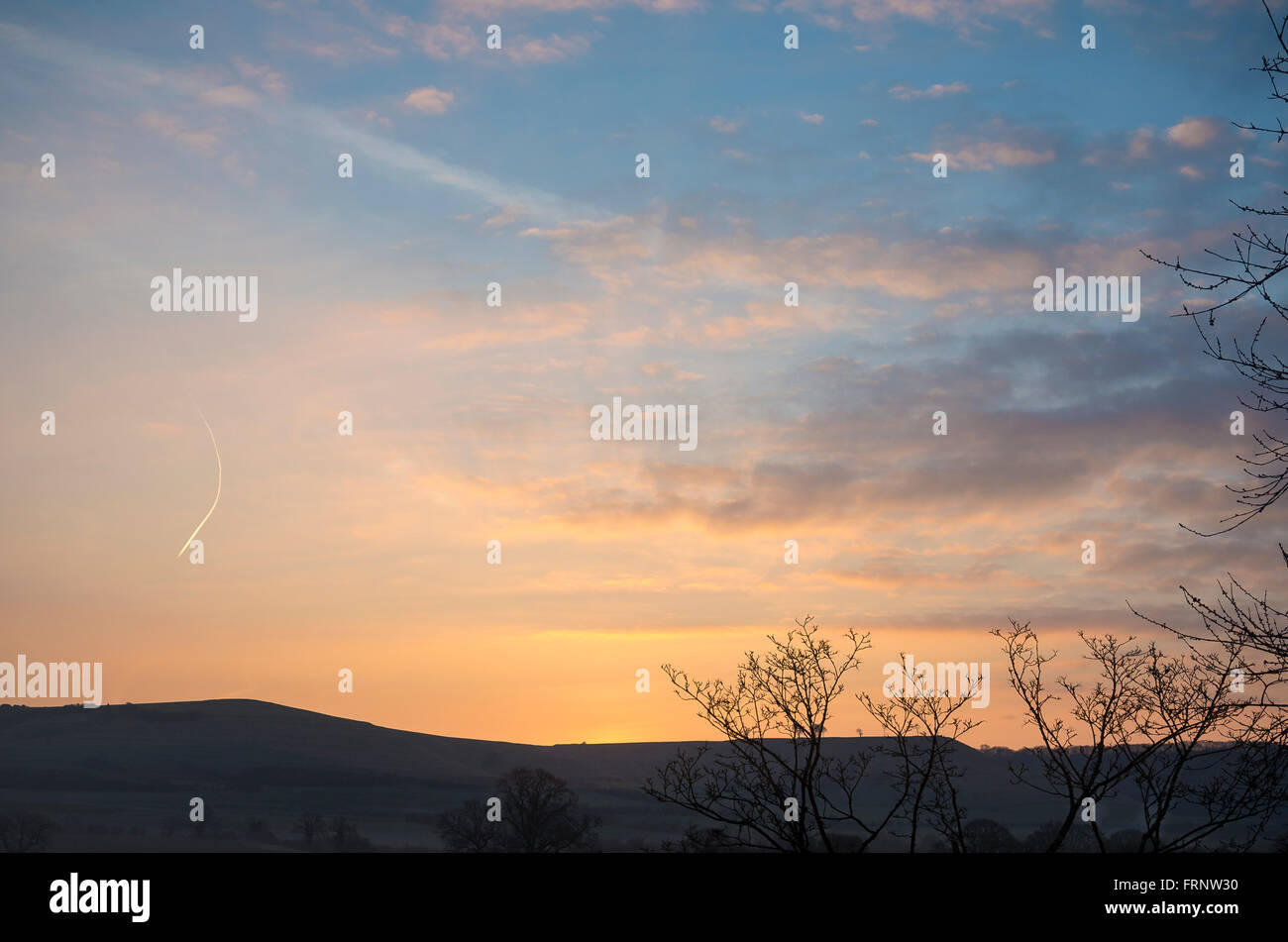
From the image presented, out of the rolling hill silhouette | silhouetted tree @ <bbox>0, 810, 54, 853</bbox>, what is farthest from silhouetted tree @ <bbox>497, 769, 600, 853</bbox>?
silhouetted tree @ <bbox>0, 810, 54, 853</bbox>

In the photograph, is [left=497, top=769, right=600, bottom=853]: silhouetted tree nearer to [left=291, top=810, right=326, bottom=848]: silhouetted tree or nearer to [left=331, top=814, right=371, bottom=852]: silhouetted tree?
[left=331, top=814, right=371, bottom=852]: silhouetted tree

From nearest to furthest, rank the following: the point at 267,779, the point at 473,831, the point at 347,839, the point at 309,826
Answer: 1. the point at 473,831
2. the point at 347,839
3. the point at 309,826
4. the point at 267,779

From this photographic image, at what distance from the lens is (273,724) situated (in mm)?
189375

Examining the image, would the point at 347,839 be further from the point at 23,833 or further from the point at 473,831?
the point at 473,831

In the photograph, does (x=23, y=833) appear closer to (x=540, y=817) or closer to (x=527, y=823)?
(x=527, y=823)

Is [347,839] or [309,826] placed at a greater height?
[347,839]

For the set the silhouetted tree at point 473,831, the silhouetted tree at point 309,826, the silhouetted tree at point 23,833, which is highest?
the silhouetted tree at point 473,831

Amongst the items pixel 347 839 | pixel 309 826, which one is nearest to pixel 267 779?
pixel 309 826

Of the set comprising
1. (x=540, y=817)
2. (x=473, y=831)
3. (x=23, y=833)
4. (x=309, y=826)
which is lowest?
(x=309, y=826)

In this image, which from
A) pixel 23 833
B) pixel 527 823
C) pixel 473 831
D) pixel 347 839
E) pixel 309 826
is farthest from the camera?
pixel 309 826

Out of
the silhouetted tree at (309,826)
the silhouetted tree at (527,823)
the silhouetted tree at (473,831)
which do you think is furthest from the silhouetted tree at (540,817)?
the silhouetted tree at (309,826)

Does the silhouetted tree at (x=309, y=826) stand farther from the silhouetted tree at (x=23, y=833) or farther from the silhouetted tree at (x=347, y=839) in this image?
the silhouetted tree at (x=23, y=833)

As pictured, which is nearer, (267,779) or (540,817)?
(540,817)
